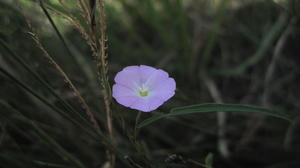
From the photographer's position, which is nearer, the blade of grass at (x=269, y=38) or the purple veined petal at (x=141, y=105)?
the purple veined petal at (x=141, y=105)

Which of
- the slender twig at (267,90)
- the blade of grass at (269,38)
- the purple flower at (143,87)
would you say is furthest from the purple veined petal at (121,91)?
the blade of grass at (269,38)

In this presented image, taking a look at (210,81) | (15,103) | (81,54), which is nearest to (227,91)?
(210,81)

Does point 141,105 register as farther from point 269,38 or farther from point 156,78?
point 269,38

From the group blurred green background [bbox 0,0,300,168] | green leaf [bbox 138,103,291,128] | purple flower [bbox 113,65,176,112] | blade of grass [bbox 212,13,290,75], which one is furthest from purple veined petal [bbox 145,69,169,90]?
blade of grass [bbox 212,13,290,75]

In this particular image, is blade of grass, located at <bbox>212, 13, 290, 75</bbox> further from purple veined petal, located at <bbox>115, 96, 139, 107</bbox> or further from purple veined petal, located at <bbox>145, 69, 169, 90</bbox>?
purple veined petal, located at <bbox>115, 96, 139, 107</bbox>

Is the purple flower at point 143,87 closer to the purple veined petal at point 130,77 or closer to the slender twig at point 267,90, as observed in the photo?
the purple veined petal at point 130,77

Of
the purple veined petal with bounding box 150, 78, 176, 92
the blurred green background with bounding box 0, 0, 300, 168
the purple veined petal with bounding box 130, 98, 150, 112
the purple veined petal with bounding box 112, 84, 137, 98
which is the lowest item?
the purple veined petal with bounding box 130, 98, 150, 112

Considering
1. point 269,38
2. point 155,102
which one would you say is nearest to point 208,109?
point 155,102
